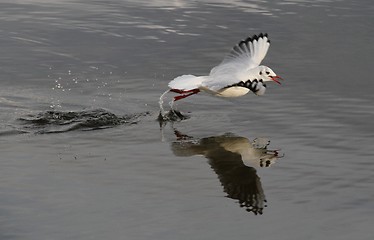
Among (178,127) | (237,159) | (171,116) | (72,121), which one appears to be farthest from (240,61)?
(72,121)

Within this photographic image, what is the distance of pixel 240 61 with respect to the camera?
11492 mm

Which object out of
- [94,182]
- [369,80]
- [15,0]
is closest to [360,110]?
[369,80]

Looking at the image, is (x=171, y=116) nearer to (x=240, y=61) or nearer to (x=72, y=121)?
(x=240, y=61)

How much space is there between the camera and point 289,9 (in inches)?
655

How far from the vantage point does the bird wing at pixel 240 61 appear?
11.1 m

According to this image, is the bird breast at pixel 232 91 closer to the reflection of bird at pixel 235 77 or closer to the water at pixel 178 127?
the reflection of bird at pixel 235 77

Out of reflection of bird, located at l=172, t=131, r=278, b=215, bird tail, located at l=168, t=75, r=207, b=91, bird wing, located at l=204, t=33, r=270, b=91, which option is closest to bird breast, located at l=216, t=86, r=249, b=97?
bird wing, located at l=204, t=33, r=270, b=91

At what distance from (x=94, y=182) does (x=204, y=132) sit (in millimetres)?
2156

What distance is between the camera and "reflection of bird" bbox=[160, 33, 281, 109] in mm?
10875

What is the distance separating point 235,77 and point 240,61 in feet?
1.86

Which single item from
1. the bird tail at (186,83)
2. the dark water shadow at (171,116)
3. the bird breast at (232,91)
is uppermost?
the bird tail at (186,83)

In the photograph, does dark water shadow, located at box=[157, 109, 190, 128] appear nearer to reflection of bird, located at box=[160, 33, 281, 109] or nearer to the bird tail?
reflection of bird, located at box=[160, 33, 281, 109]

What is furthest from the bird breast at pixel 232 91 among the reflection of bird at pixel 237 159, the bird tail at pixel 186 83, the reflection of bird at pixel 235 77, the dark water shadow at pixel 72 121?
the dark water shadow at pixel 72 121

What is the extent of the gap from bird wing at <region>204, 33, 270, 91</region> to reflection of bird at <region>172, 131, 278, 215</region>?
73 cm
